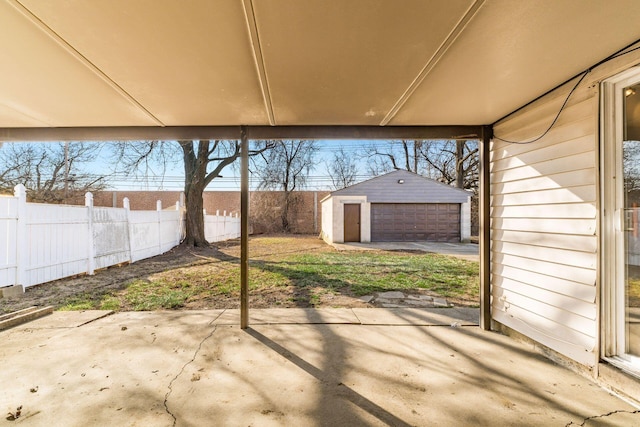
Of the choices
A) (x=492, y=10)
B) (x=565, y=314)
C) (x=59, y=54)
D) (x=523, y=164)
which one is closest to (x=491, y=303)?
(x=565, y=314)

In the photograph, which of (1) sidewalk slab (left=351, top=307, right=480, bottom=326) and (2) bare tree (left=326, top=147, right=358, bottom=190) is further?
(2) bare tree (left=326, top=147, right=358, bottom=190)

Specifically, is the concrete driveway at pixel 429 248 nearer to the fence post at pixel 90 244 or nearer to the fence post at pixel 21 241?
the fence post at pixel 90 244

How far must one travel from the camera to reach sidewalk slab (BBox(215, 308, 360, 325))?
371 centimetres

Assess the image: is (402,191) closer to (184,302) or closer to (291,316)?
(291,316)

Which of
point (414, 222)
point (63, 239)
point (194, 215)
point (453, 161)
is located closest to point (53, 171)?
point (194, 215)

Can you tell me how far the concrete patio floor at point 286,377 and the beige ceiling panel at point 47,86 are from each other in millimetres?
2285

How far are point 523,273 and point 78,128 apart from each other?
505 centimetres

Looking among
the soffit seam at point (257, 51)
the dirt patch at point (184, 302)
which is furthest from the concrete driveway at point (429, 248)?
the soffit seam at point (257, 51)

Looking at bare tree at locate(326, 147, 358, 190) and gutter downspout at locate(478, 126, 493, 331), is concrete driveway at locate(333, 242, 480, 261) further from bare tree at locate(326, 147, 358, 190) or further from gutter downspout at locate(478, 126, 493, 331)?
bare tree at locate(326, 147, 358, 190)

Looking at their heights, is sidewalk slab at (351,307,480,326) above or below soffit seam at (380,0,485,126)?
below

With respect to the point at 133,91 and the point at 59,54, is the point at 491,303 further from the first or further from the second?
the point at 59,54

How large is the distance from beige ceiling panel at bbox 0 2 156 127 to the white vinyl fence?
8.56ft

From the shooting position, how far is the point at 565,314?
2.54 metres

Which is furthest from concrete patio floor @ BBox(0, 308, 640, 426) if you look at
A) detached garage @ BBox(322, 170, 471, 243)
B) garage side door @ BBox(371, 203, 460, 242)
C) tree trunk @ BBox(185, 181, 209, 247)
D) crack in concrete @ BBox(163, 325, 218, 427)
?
garage side door @ BBox(371, 203, 460, 242)
